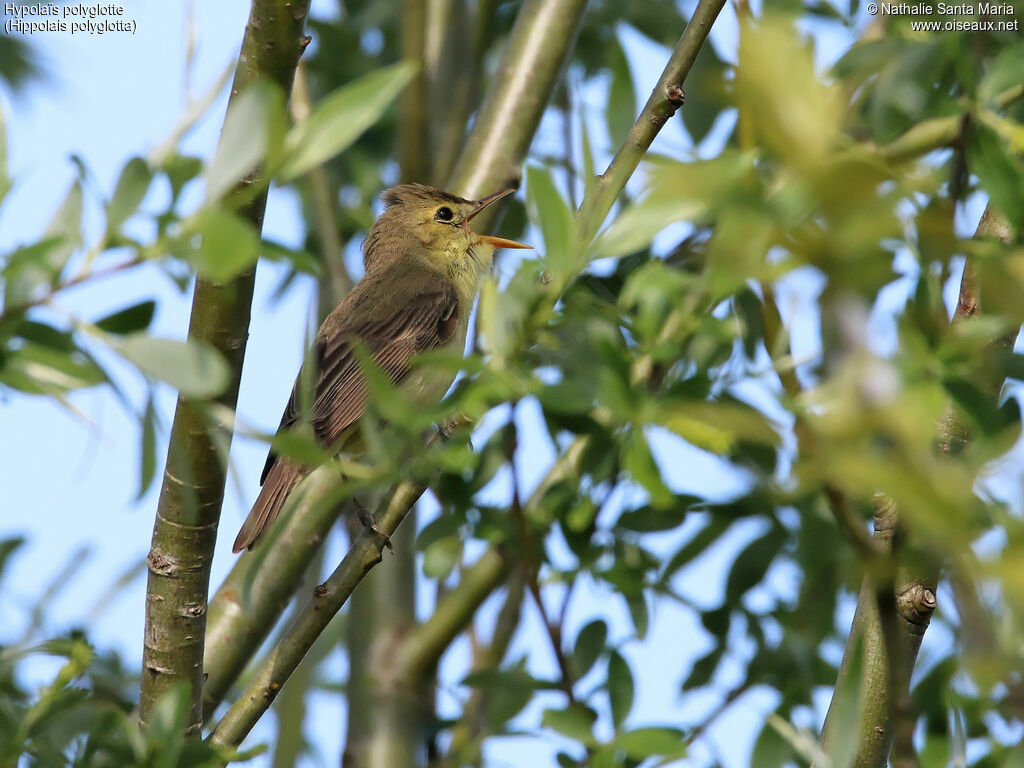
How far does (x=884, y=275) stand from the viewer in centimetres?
96

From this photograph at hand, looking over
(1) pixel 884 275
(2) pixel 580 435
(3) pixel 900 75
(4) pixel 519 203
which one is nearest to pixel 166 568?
(2) pixel 580 435

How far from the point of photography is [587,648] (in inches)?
108

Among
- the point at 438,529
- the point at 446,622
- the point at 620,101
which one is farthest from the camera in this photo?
the point at 446,622

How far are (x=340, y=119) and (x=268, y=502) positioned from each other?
279 centimetres

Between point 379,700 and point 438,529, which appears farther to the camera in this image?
point 379,700

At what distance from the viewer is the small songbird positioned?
419cm

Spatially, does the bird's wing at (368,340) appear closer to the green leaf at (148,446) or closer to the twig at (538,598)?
the twig at (538,598)

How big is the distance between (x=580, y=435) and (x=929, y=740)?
44.1 inches

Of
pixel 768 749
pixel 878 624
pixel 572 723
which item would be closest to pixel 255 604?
pixel 572 723

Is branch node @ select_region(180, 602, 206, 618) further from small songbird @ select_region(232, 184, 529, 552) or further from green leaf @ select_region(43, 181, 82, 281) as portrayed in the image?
green leaf @ select_region(43, 181, 82, 281)

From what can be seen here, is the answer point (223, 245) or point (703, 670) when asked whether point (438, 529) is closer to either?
point (703, 670)

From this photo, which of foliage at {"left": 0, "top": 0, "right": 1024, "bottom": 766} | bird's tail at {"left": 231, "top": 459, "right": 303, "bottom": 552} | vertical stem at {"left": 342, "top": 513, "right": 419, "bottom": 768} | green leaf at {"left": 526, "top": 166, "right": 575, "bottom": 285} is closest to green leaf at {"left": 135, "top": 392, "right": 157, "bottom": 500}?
foliage at {"left": 0, "top": 0, "right": 1024, "bottom": 766}

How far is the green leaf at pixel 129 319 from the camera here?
1.39m

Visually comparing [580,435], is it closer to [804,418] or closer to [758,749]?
[758,749]
